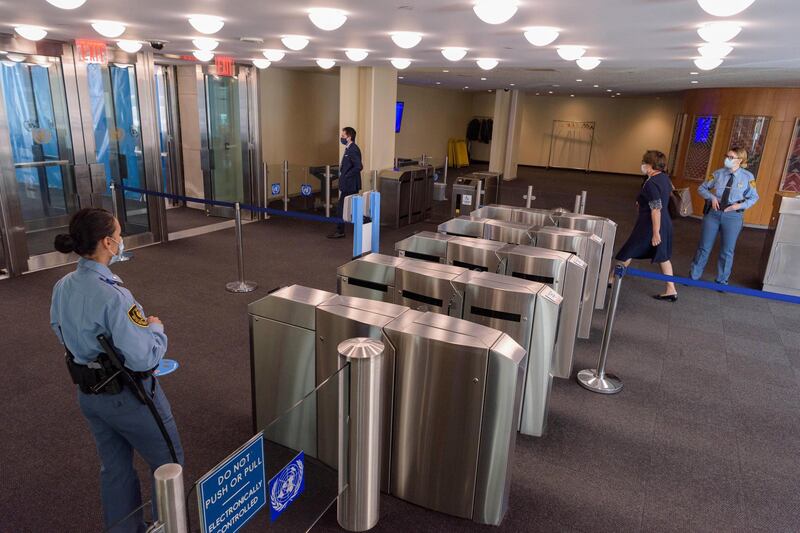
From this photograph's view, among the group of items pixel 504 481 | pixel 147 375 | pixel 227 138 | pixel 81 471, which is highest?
pixel 227 138

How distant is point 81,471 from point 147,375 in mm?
1160

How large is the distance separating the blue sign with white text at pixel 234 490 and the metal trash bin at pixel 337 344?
0.83m

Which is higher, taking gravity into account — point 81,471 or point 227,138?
point 227,138

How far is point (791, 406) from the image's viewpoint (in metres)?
3.87

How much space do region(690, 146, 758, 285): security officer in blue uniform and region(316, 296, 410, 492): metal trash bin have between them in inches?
202

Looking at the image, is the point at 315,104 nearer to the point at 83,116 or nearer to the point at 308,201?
the point at 308,201

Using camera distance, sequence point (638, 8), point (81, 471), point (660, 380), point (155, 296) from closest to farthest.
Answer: point (81, 471) < point (638, 8) < point (660, 380) < point (155, 296)

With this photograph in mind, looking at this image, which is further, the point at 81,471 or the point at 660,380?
the point at 660,380

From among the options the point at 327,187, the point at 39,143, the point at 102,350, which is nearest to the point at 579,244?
the point at 102,350

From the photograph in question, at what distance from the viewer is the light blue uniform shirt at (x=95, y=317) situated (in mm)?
1994

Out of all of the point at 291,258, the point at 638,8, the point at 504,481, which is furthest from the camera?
the point at 291,258

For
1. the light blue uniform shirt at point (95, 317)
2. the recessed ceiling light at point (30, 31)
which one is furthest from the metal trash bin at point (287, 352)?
the recessed ceiling light at point (30, 31)

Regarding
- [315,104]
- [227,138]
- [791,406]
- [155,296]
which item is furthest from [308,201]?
[791,406]

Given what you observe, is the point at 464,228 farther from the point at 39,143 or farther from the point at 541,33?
the point at 39,143
